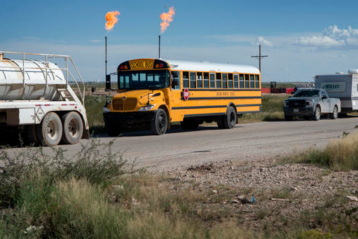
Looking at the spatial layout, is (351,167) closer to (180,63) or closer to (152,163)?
(152,163)

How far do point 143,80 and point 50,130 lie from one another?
16.5ft

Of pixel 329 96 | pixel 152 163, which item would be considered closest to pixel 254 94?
pixel 329 96

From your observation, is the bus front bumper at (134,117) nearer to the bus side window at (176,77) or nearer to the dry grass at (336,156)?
the bus side window at (176,77)

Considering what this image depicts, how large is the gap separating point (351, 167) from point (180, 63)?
11428mm

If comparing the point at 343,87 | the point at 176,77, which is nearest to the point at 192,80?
the point at 176,77

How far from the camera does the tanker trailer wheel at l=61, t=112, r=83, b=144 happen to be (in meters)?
17.2

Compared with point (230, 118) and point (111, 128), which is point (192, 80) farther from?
point (111, 128)

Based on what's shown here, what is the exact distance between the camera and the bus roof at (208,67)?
2109 centimetres

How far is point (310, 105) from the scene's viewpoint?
Result: 1173 inches

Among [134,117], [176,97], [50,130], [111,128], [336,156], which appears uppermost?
[176,97]

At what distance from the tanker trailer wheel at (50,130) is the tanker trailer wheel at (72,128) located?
0.24 meters

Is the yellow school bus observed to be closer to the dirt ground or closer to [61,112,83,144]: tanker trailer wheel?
[61,112,83,144]: tanker trailer wheel

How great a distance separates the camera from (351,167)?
35.2 ft

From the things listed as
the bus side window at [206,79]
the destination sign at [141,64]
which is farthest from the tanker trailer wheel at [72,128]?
the bus side window at [206,79]
